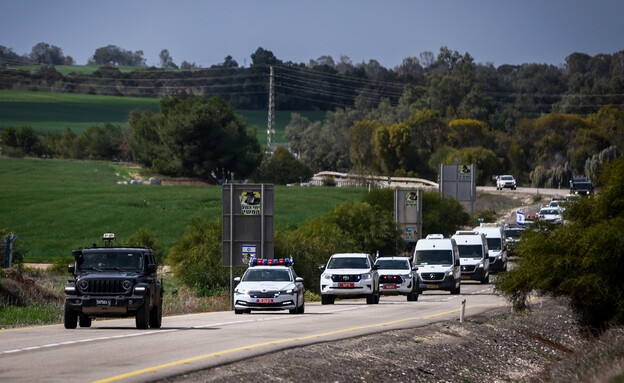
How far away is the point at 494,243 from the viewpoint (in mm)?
56719

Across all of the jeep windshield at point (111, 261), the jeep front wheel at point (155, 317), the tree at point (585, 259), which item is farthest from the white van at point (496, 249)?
the jeep windshield at point (111, 261)

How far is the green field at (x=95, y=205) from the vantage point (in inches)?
3342

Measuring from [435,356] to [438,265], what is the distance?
22.1m

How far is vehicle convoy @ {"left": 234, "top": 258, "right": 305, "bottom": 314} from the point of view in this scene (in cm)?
2911

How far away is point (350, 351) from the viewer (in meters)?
19.5

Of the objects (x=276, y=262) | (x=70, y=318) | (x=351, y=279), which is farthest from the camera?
(x=351, y=279)

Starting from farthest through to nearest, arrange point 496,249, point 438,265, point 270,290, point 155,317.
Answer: point 496,249 < point 438,265 < point 270,290 < point 155,317

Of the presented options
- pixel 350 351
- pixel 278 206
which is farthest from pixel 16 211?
pixel 350 351

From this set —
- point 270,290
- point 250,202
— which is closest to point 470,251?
point 250,202

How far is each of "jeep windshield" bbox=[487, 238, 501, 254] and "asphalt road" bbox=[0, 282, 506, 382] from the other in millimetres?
25767

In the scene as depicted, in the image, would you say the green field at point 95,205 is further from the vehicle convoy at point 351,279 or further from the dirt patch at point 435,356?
the dirt patch at point 435,356

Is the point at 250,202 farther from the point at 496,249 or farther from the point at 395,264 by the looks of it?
the point at 496,249

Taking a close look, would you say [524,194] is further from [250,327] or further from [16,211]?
[250,327]

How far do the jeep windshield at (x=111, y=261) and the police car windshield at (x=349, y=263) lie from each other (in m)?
14.8
